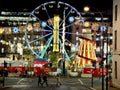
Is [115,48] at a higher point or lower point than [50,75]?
higher

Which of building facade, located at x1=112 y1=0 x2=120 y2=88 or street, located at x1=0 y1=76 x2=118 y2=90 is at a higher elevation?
building facade, located at x1=112 y1=0 x2=120 y2=88

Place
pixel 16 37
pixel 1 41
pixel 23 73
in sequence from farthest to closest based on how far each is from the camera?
pixel 16 37
pixel 1 41
pixel 23 73

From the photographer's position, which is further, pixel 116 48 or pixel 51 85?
pixel 51 85

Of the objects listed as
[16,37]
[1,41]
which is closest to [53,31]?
[1,41]

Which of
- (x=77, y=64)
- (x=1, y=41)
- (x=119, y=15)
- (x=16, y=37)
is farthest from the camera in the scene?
(x=16, y=37)

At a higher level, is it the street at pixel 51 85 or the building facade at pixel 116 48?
the building facade at pixel 116 48

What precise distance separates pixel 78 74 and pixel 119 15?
131ft

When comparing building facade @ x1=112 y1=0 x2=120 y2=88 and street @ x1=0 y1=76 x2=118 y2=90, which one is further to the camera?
street @ x1=0 y1=76 x2=118 y2=90

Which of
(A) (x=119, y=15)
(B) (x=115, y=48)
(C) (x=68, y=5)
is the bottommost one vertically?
(B) (x=115, y=48)

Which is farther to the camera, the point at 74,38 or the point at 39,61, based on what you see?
the point at 74,38

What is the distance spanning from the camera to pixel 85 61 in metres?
82.8

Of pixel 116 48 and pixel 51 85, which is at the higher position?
pixel 116 48

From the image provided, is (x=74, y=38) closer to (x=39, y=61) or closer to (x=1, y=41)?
(x=1, y=41)

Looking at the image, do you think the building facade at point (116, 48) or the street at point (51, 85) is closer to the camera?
the building facade at point (116, 48)
